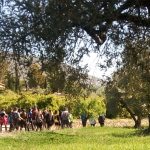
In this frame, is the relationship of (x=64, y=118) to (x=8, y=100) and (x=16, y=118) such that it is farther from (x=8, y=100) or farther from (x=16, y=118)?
(x=8, y=100)

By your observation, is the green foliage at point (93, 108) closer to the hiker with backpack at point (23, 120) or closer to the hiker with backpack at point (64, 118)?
the hiker with backpack at point (64, 118)

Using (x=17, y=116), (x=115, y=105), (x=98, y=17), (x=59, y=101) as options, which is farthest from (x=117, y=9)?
(x=115, y=105)

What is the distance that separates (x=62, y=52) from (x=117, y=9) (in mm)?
1383

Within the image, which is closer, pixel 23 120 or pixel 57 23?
pixel 57 23

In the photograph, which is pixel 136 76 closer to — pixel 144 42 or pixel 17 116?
pixel 144 42

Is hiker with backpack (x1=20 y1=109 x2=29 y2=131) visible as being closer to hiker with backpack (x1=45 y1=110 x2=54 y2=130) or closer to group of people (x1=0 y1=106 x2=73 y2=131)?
group of people (x1=0 y1=106 x2=73 y2=131)

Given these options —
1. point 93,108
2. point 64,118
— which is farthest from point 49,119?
point 93,108

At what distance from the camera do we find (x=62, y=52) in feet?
38.2

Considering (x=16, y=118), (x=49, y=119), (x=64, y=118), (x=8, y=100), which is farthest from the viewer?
(x=8, y=100)

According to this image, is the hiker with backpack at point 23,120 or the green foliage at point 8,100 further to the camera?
the green foliage at point 8,100

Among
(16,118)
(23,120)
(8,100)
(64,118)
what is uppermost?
(8,100)

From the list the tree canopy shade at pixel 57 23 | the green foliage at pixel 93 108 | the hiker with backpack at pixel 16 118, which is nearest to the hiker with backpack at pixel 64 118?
the hiker with backpack at pixel 16 118

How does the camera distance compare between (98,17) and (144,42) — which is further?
(144,42)

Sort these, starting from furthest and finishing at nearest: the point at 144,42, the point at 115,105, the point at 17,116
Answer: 1. the point at 115,105
2. the point at 17,116
3. the point at 144,42
